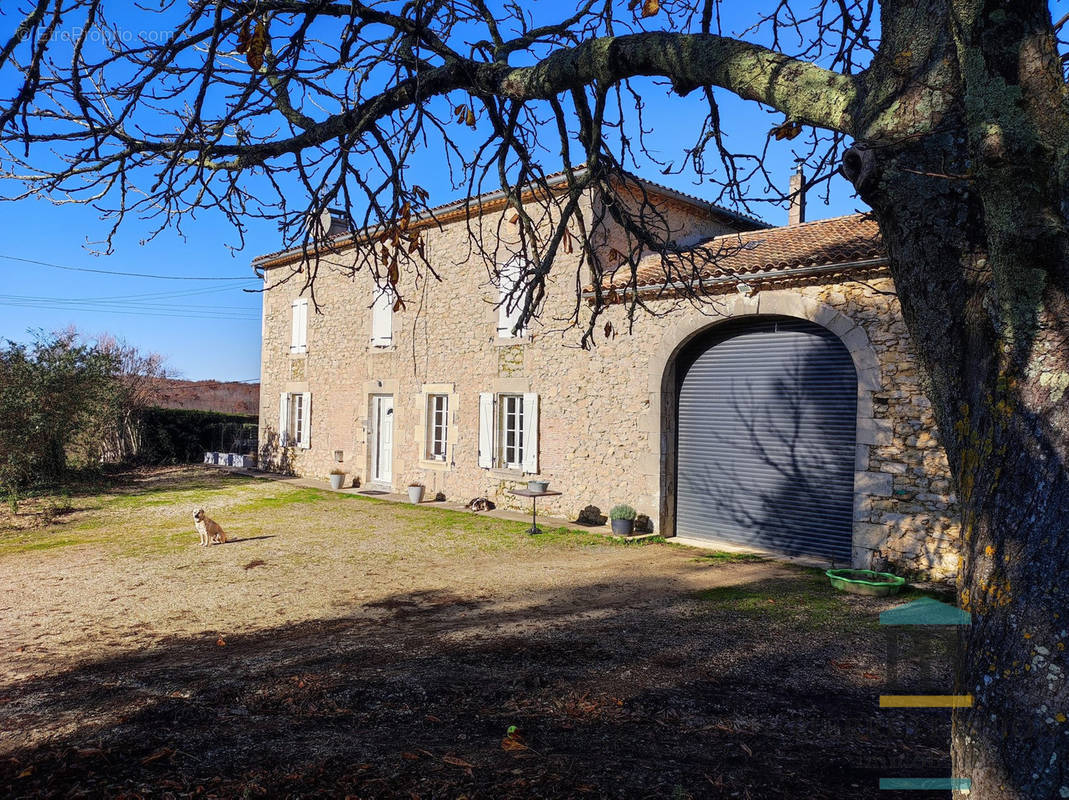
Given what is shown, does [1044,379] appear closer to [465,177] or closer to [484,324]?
[465,177]

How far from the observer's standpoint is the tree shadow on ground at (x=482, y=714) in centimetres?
288

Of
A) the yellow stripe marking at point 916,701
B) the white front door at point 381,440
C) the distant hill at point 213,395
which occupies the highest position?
the distant hill at point 213,395

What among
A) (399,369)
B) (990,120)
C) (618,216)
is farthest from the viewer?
(399,369)

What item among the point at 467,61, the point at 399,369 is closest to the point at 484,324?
the point at 399,369

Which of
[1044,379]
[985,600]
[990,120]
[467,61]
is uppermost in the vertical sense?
[467,61]

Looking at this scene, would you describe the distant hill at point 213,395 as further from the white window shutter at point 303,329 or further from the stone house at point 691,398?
the stone house at point 691,398

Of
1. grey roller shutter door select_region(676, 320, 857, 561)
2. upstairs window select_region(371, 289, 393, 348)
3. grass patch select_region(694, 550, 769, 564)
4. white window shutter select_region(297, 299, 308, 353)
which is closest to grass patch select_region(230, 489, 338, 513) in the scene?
upstairs window select_region(371, 289, 393, 348)

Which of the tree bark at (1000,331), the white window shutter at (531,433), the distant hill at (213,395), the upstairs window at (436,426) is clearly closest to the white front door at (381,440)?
the upstairs window at (436,426)

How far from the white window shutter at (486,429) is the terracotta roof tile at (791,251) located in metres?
2.99

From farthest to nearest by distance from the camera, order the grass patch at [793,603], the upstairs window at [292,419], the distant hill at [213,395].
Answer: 1. the distant hill at [213,395]
2. the upstairs window at [292,419]
3. the grass patch at [793,603]

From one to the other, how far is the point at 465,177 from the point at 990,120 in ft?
9.52

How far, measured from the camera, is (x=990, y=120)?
1.76 metres

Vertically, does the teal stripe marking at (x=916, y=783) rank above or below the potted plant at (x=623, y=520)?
below

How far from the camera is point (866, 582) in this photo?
6.91 m
